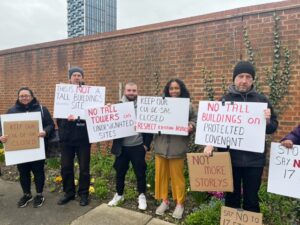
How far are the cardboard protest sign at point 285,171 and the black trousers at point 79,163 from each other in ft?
7.92

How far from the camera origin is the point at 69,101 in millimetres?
4258

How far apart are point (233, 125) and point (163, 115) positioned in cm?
100

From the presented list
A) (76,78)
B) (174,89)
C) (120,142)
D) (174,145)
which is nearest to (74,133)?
(120,142)

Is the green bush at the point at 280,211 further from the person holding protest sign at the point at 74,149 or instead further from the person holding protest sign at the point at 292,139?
the person holding protest sign at the point at 74,149

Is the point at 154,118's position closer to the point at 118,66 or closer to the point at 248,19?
the point at 248,19

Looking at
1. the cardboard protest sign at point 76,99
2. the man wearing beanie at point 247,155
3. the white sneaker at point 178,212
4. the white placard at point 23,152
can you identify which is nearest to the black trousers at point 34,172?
the white placard at point 23,152

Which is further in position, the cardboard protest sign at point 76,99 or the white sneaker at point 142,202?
the cardboard protest sign at point 76,99

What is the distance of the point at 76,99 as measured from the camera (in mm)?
4289

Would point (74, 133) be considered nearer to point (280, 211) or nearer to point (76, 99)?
point (76, 99)

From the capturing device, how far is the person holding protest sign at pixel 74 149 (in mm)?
4172

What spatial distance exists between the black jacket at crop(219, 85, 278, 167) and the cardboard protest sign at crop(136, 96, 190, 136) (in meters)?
0.77

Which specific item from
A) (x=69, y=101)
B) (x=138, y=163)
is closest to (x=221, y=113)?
(x=138, y=163)

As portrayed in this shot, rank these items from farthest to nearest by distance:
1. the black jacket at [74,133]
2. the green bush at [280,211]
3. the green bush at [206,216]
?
1. the black jacket at [74,133]
2. the green bush at [280,211]
3. the green bush at [206,216]

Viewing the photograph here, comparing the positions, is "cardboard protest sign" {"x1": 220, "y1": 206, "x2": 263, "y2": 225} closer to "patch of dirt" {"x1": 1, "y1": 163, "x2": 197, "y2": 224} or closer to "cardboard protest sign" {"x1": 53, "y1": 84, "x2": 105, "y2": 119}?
"patch of dirt" {"x1": 1, "y1": 163, "x2": 197, "y2": 224}
